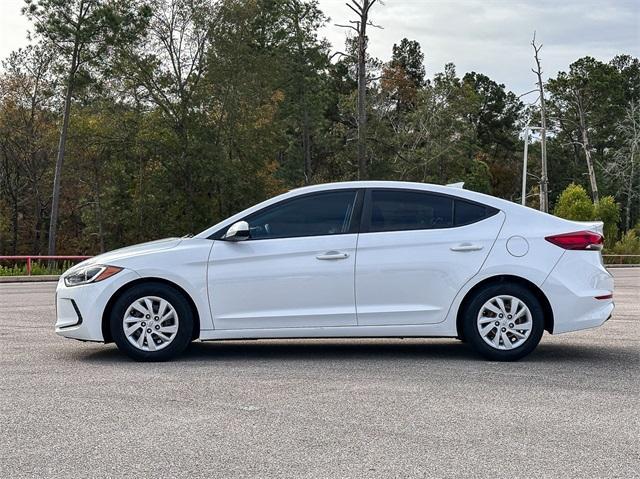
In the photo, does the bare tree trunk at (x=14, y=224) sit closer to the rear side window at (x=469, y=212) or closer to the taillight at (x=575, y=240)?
the rear side window at (x=469, y=212)

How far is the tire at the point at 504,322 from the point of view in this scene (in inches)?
296

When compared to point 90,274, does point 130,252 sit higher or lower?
higher

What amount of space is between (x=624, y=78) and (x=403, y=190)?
7609 centimetres

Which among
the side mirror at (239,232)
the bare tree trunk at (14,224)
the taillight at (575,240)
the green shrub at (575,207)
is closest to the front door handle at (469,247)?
the taillight at (575,240)

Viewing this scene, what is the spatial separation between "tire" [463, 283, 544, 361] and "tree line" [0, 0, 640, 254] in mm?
24588

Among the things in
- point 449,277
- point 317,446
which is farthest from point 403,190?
point 317,446

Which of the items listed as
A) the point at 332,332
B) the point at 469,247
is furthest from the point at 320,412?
the point at 469,247

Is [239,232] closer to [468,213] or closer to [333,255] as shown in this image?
[333,255]

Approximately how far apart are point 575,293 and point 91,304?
446 centimetres

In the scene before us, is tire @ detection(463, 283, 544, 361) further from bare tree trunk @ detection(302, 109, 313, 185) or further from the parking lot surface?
bare tree trunk @ detection(302, 109, 313, 185)

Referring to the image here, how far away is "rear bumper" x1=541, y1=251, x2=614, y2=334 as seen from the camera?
298 inches

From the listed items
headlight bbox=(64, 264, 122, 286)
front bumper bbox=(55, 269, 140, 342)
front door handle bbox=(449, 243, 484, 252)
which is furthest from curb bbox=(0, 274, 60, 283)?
front door handle bbox=(449, 243, 484, 252)

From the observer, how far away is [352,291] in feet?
24.9

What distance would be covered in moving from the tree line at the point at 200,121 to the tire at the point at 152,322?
24617 mm
